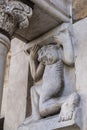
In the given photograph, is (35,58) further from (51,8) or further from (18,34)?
(51,8)

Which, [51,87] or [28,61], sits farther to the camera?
[28,61]

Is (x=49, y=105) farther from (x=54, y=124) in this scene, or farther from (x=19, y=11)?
(x=19, y=11)

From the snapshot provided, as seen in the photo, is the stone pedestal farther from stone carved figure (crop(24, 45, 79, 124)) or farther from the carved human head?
the carved human head

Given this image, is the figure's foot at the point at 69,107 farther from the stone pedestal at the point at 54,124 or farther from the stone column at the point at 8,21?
the stone column at the point at 8,21

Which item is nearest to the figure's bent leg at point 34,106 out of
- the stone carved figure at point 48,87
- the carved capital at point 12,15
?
the stone carved figure at point 48,87

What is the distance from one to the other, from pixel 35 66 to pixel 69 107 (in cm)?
71

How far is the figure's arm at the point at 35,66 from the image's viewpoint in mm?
3356

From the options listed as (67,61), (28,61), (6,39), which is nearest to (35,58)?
(28,61)

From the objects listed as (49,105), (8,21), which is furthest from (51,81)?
(8,21)

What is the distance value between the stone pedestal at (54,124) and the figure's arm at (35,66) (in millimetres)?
490

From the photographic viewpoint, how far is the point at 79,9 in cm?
333

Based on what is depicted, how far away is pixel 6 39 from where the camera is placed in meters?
2.85

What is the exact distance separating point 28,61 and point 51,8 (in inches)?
26.2

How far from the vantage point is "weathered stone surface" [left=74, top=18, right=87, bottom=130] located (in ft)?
9.45
